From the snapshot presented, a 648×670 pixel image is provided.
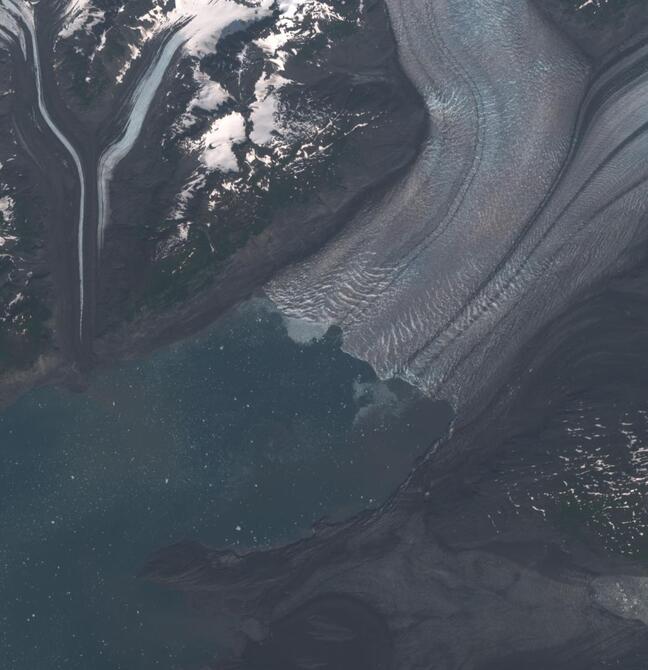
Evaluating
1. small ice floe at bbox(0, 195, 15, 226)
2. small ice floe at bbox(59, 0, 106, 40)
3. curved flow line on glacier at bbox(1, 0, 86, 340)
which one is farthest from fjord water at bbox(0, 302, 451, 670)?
small ice floe at bbox(59, 0, 106, 40)

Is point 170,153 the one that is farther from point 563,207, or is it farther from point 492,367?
point 563,207

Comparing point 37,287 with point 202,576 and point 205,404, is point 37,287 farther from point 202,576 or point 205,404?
point 202,576

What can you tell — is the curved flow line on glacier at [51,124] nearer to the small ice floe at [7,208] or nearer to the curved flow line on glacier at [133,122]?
the curved flow line on glacier at [133,122]

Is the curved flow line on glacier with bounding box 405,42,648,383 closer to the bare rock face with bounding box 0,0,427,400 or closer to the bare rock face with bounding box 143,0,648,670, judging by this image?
the bare rock face with bounding box 143,0,648,670

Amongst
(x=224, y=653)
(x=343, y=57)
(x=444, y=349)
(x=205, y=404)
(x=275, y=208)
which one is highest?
(x=343, y=57)

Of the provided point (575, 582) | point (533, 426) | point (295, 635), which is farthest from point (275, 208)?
point (575, 582)

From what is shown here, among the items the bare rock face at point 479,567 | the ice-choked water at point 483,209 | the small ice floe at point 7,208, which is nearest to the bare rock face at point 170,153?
the small ice floe at point 7,208
